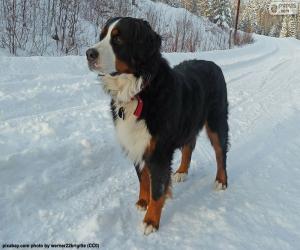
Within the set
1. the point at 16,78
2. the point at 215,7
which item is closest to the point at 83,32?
the point at 16,78

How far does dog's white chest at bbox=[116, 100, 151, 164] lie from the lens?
3.06m

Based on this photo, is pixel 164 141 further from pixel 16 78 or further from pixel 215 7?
pixel 215 7

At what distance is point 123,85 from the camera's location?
117 inches

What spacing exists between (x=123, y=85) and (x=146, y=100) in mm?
212

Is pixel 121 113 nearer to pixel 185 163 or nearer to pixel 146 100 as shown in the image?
pixel 146 100

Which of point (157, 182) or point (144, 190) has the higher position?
point (157, 182)

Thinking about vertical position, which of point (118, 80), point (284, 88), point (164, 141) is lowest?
point (284, 88)

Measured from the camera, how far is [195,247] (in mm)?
2938

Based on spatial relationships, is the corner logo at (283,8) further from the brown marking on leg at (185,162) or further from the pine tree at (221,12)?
the brown marking on leg at (185,162)

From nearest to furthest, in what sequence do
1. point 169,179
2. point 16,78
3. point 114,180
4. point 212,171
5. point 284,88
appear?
point 169,179, point 114,180, point 212,171, point 16,78, point 284,88

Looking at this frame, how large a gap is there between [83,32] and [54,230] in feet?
29.7

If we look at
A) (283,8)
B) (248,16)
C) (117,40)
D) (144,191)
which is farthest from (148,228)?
(283,8)

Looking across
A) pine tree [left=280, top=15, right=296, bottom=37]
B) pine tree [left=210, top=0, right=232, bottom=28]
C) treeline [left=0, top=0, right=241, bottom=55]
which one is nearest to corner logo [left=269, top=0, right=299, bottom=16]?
pine tree [left=280, top=15, right=296, bottom=37]

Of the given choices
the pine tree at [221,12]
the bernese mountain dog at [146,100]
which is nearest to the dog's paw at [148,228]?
the bernese mountain dog at [146,100]
